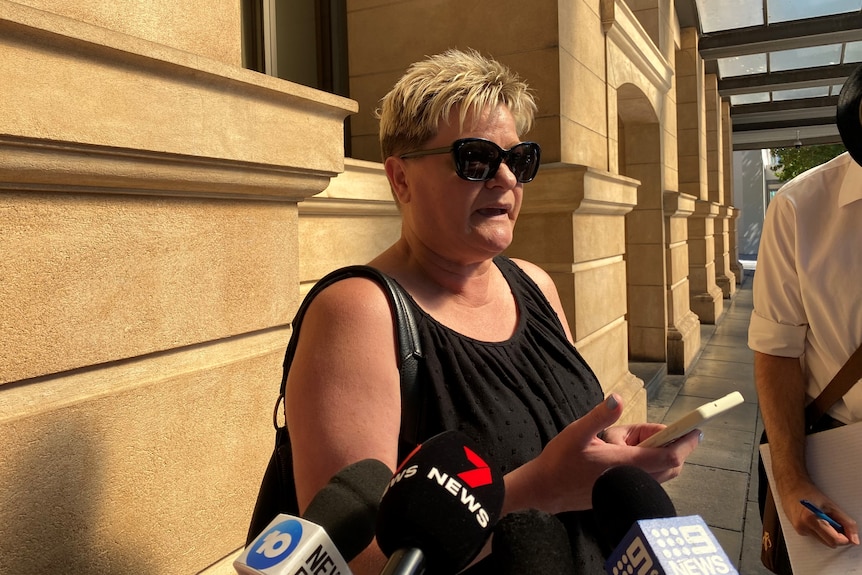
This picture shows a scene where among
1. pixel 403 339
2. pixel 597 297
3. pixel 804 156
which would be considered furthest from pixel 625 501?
pixel 804 156

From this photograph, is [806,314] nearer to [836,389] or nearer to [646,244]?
[836,389]

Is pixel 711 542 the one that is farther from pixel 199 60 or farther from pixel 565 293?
pixel 565 293

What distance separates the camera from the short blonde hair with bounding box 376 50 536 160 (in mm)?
1556

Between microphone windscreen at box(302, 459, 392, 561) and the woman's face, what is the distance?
80cm

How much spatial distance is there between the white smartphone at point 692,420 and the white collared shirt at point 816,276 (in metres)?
0.84

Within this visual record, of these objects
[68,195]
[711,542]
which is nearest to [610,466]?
[711,542]

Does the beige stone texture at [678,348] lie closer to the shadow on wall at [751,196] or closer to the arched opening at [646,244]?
the arched opening at [646,244]

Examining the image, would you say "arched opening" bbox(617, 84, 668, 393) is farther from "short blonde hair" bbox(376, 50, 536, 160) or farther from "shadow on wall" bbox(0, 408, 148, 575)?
"shadow on wall" bbox(0, 408, 148, 575)

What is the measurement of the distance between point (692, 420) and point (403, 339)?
61 cm

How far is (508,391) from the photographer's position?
1.53m

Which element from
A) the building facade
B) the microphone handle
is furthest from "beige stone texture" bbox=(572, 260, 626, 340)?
the microphone handle

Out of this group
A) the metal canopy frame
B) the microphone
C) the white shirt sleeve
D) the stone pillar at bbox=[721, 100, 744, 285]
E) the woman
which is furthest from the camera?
the stone pillar at bbox=[721, 100, 744, 285]

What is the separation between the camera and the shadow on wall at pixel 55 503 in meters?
1.40

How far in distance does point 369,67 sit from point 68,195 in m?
3.41
